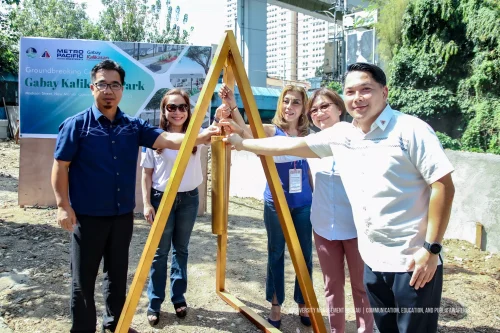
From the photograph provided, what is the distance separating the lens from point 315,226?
9.03 feet

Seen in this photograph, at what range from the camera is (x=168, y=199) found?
97.3 inches

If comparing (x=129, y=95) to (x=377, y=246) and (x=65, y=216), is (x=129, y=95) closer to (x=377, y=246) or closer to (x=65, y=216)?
(x=65, y=216)

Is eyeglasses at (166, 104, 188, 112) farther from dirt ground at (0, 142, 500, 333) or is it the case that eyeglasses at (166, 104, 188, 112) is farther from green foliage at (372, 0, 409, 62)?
green foliage at (372, 0, 409, 62)

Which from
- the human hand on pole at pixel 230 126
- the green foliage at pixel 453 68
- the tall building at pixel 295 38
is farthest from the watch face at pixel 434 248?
the tall building at pixel 295 38

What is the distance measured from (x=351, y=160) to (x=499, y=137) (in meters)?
13.9

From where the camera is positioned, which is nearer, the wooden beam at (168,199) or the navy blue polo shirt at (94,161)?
the wooden beam at (168,199)

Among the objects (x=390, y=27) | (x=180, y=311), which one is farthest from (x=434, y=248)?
(x=390, y=27)

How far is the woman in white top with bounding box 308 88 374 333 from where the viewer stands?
2.63m

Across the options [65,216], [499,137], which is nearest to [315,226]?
[65,216]

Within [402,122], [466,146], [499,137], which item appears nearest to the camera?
[402,122]

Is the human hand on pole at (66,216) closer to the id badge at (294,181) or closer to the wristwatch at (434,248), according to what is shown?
the id badge at (294,181)

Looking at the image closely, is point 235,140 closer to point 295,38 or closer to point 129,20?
point 129,20

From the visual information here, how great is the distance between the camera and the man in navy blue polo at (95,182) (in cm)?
254

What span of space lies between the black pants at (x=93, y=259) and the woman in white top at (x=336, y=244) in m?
1.30
